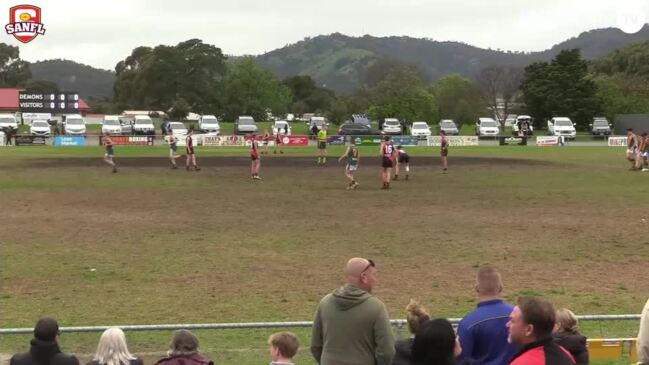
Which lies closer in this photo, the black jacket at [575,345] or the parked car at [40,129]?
the black jacket at [575,345]

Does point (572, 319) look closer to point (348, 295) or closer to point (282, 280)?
point (348, 295)

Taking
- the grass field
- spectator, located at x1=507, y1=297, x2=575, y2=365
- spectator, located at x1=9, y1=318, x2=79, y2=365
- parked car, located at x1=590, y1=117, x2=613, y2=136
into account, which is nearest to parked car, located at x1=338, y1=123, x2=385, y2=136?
parked car, located at x1=590, y1=117, x2=613, y2=136

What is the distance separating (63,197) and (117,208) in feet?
12.2

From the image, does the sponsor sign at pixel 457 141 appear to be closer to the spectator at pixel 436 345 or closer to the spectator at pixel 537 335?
the spectator at pixel 436 345

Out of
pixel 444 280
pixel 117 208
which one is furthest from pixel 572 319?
pixel 117 208

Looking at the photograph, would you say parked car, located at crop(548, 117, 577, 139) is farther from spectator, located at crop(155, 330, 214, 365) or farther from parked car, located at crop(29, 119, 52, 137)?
spectator, located at crop(155, 330, 214, 365)

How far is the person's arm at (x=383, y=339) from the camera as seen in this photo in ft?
19.7

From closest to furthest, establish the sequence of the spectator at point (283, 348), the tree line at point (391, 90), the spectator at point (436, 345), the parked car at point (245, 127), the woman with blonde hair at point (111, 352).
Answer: the spectator at point (436, 345)
the spectator at point (283, 348)
the woman with blonde hair at point (111, 352)
the parked car at point (245, 127)
the tree line at point (391, 90)

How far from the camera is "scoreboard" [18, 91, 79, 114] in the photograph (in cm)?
6962

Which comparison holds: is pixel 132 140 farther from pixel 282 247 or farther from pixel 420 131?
pixel 282 247

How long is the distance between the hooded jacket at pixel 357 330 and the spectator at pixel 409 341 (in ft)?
0.70

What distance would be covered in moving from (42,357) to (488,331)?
133 inches

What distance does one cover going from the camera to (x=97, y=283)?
42.7ft

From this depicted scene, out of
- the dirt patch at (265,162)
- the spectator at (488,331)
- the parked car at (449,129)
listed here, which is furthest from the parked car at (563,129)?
the spectator at (488,331)
